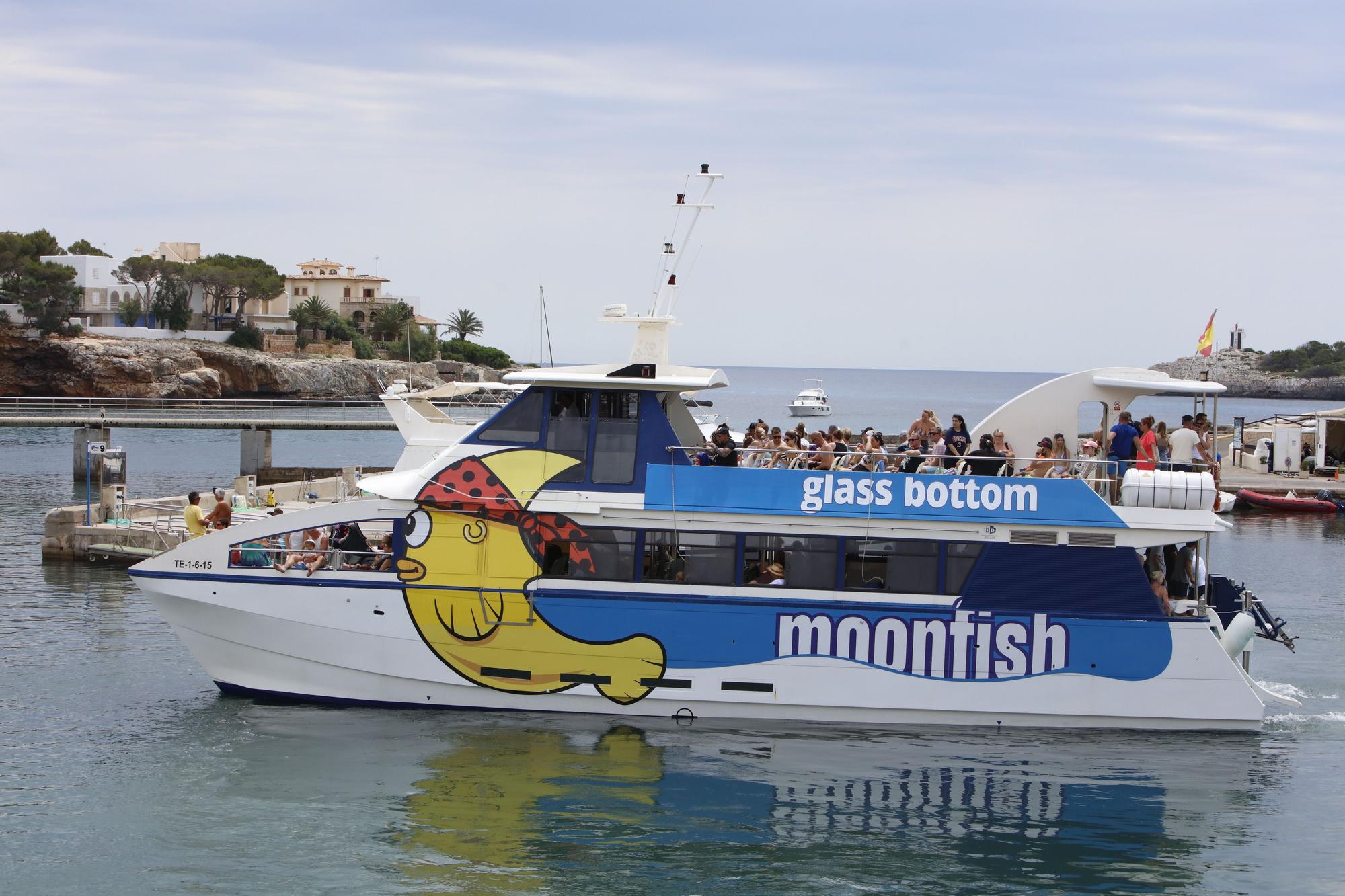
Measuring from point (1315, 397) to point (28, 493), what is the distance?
157450 millimetres

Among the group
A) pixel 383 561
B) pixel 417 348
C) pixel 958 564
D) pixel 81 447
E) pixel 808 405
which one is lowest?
pixel 383 561

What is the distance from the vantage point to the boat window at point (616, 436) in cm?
1430

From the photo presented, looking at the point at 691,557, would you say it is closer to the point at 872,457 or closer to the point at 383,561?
the point at 872,457

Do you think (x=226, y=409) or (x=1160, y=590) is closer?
(x=1160, y=590)

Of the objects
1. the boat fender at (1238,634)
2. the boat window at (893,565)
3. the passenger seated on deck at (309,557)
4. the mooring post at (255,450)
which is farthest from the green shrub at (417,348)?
the boat fender at (1238,634)

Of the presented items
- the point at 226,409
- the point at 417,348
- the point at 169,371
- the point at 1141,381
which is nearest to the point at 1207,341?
the point at 1141,381

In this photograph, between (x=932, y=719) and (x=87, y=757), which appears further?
(x=932, y=719)

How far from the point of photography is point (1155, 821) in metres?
12.6

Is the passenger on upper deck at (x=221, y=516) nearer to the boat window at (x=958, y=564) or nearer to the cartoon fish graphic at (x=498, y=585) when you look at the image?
the cartoon fish graphic at (x=498, y=585)

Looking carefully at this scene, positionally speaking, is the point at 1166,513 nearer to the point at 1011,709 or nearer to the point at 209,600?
the point at 1011,709

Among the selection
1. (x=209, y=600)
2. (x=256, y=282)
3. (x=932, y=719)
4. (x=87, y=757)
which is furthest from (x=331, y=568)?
(x=256, y=282)

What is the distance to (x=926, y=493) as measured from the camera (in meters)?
14.1

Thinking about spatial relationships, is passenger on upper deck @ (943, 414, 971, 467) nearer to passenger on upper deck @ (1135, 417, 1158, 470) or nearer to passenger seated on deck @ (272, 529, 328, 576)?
passenger on upper deck @ (1135, 417, 1158, 470)

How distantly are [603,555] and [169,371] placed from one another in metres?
77.0
